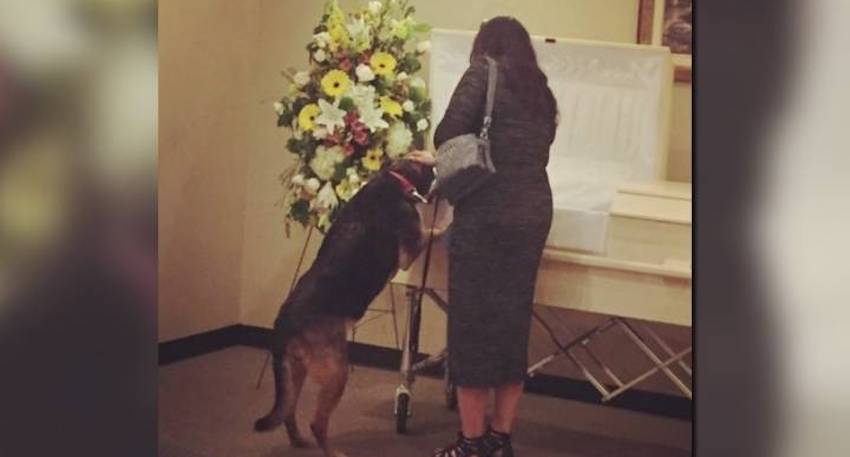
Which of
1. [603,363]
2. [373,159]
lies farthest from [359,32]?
[603,363]

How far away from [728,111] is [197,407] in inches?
50.8

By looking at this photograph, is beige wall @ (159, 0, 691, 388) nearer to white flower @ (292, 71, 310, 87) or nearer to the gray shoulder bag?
white flower @ (292, 71, 310, 87)

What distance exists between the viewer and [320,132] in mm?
1997

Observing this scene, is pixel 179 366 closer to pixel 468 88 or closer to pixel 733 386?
pixel 468 88

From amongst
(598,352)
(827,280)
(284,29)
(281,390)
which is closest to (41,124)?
(284,29)

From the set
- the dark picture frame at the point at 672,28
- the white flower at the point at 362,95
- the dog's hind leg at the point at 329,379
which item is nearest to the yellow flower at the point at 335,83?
the white flower at the point at 362,95

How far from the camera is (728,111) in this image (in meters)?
2.16

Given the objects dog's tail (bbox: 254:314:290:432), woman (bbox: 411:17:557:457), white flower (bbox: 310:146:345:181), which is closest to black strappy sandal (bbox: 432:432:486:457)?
woman (bbox: 411:17:557:457)

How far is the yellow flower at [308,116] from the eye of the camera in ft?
6.60

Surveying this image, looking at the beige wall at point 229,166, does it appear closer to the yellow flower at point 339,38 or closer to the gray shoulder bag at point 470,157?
the yellow flower at point 339,38

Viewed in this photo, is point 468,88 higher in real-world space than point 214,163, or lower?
higher

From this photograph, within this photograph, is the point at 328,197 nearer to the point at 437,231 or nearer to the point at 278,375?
the point at 437,231

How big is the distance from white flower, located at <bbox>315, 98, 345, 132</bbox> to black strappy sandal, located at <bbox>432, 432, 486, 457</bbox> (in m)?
0.66

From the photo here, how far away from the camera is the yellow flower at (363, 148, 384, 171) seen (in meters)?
1.98
